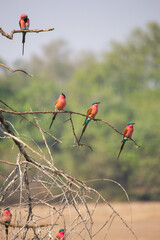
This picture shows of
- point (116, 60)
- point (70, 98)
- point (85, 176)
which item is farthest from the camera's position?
point (116, 60)

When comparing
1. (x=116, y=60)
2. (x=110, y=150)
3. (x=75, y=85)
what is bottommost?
(x=110, y=150)

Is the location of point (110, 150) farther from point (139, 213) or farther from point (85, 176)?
point (139, 213)

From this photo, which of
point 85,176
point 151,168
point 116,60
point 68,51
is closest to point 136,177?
point 151,168

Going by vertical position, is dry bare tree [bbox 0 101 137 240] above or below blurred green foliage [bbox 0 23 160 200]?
below

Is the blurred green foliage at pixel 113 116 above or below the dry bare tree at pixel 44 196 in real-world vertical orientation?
above

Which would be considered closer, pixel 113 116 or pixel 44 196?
pixel 44 196

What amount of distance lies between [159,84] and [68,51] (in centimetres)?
3612

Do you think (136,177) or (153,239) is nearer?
(153,239)

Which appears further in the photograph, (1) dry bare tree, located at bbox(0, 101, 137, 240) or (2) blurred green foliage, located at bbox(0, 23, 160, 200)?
(2) blurred green foliage, located at bbox(0, 23, 160, 200)

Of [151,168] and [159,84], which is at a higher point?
[159,84]

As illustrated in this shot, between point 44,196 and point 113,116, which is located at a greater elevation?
point 113,116

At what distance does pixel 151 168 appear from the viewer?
28844mm

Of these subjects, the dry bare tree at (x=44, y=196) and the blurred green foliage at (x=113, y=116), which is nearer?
the dry bare tree at (x=44, y=196)

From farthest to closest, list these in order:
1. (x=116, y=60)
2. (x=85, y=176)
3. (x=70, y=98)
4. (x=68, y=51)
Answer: (x=68, y=51), (x=116, y=60), (x=70, y=98), (x=85, y=176)
